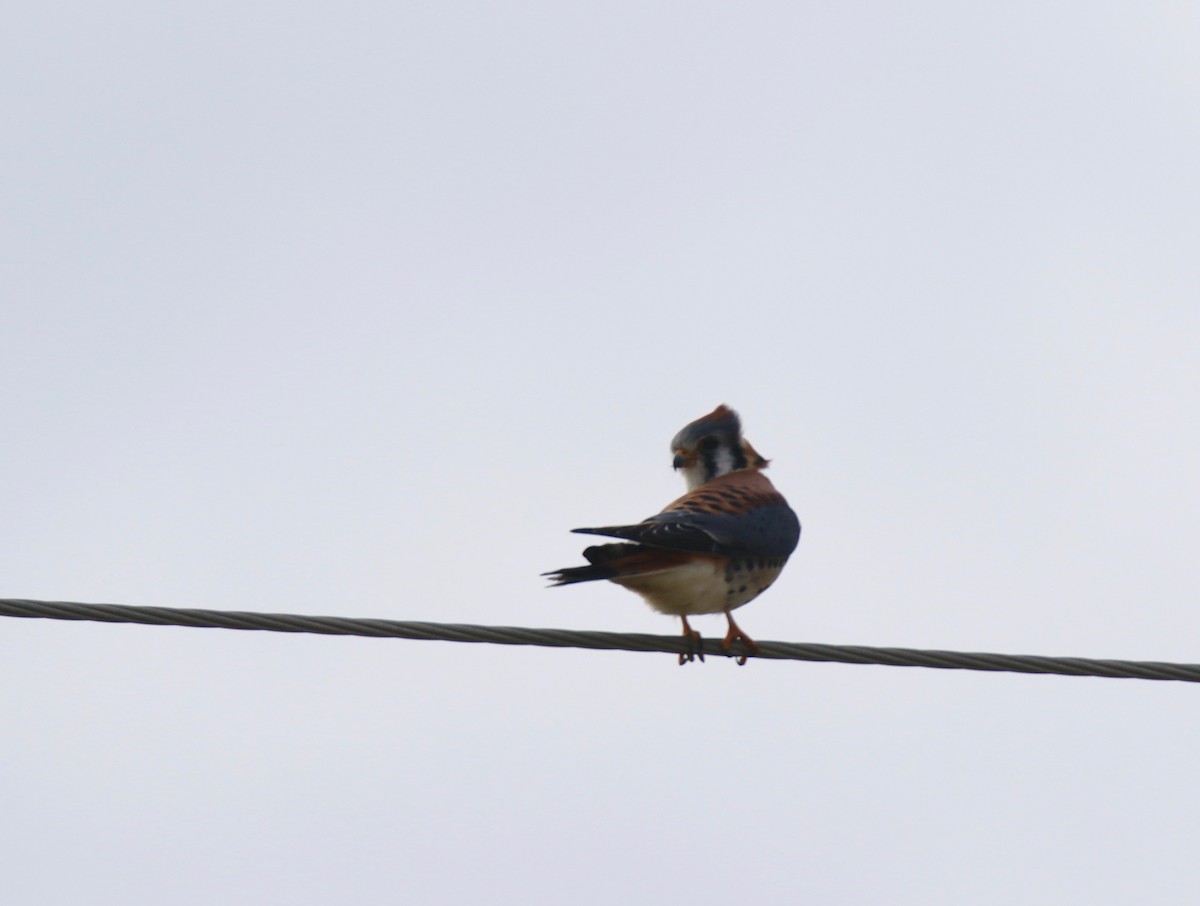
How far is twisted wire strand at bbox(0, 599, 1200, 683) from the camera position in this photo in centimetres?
408

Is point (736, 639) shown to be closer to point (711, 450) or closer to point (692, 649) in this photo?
point (692, 649)

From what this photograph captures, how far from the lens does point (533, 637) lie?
424cm

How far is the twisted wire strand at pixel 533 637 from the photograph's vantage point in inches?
161

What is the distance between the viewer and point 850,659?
440 centimetres

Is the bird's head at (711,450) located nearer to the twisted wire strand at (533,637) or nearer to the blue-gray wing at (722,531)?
the blue-gray wing at (722,531)

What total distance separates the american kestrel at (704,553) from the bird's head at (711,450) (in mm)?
275

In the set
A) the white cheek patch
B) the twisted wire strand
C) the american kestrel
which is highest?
the white cheek patch

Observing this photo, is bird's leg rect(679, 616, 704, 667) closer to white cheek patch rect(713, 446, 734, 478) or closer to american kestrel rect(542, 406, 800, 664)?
american kestrel rect(542, 406, 800, 664)

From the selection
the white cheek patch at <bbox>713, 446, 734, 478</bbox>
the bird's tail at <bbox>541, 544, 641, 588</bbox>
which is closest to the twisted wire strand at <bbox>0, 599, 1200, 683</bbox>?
the bird's tail at <bbox>541, 544, 641, 588</bbox>

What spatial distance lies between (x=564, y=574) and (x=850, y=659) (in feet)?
3.39

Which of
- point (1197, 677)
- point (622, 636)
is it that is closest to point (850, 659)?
point (622, 636)

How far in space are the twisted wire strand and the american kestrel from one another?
0.69 metres

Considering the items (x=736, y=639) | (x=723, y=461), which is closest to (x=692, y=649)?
(x=736, y=639)

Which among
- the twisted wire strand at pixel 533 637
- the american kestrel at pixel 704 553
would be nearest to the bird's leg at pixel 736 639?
the american kestrel at pixel 704 553
